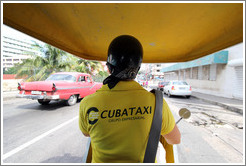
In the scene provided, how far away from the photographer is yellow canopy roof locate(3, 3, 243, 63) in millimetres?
1312

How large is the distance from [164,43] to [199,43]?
601 millimetres

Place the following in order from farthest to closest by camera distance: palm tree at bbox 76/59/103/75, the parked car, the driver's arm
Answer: palm tree at bbox 76/59/103/75 → the parked car → the driver's arm

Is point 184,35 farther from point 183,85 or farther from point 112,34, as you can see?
point 183,85

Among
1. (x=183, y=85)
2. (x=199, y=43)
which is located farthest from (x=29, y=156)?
(x=183, y=85)

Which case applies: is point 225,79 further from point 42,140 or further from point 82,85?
point 42,140

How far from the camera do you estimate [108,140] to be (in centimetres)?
86

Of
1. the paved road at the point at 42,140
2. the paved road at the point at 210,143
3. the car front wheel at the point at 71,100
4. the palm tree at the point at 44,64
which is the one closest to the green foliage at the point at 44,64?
the palm tree at the point at 44,64

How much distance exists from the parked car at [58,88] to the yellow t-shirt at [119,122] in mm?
5180

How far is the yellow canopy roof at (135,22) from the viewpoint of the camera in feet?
4.31

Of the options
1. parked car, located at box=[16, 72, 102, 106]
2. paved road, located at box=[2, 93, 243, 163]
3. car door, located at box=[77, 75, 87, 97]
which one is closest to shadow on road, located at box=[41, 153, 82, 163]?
paved road, located at box=[2, 93, 243, 163]

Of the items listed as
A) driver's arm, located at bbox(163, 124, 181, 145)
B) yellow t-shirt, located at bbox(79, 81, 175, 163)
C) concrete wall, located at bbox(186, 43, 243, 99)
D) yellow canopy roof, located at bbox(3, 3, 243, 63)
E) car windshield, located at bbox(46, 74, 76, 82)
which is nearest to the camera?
yellow t-shirt, located at bbox(79, 81, 175, 163)

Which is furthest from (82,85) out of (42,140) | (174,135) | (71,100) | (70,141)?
(174,135)

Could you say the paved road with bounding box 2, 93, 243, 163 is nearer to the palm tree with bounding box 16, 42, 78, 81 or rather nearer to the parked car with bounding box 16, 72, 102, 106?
the parked car with bounding box 16, 72, 102, 106

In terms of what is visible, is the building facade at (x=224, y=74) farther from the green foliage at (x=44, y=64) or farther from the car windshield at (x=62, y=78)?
the green foliage at (x=44, y=64)
